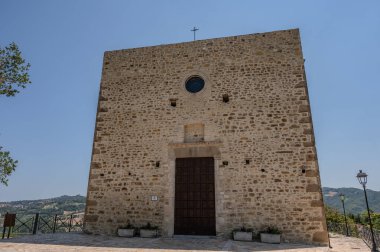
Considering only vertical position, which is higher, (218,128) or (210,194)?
(218,128)

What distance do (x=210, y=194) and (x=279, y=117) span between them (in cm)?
358

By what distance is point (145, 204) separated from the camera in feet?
31.8

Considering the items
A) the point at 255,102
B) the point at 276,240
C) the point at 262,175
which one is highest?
the point at 255,102

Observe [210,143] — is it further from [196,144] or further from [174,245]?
Result: [174,245]

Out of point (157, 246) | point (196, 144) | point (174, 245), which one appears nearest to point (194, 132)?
point (196, 144)

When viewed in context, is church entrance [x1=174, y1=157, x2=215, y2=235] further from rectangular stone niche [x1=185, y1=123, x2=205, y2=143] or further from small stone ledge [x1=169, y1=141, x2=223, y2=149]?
rectangular stone niche [x1=185, y1=123, x2=205, y2=143]

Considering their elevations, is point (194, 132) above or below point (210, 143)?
above

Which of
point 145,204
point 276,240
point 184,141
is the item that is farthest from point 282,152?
point 145,204

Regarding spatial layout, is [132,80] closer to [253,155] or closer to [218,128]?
[218,128]

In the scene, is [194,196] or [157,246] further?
[194,196]

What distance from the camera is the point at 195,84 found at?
431 inches

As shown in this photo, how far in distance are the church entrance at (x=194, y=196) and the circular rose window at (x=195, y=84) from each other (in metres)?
2.72

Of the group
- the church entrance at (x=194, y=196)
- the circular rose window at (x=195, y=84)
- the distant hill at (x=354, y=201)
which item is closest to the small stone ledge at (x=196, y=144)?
the church entrance at (x=194, y=196)

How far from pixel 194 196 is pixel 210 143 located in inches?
75.3
